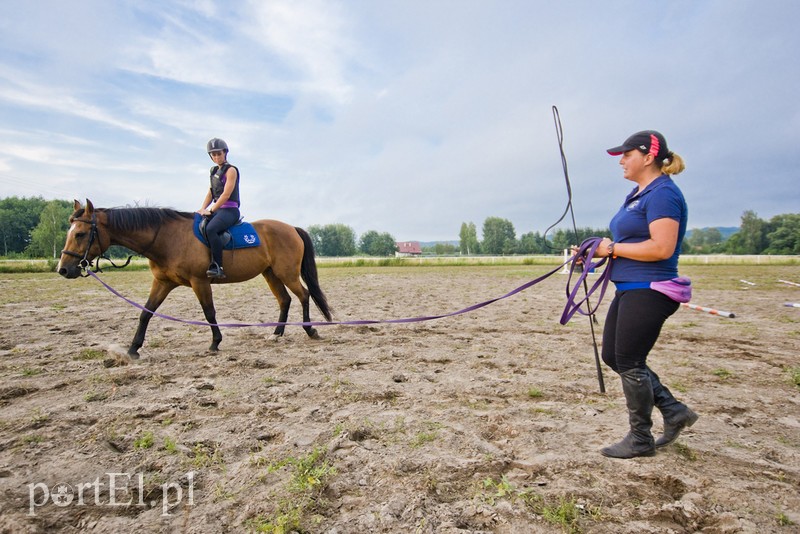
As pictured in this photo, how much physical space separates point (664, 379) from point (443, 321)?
4833 millimetres

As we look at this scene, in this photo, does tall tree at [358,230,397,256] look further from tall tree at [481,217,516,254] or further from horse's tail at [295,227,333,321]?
horse's tail at [295,227,333,321]

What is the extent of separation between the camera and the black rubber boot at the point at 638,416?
2.78m

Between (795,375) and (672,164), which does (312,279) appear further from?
(795,375)

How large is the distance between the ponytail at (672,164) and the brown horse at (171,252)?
18.5 feet

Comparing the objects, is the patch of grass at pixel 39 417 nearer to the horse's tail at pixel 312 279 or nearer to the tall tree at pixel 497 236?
the horse's tail at pixel 312 279

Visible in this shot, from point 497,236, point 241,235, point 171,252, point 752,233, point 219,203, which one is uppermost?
point 497,236

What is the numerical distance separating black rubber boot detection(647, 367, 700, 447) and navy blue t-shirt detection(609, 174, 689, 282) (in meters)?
0.73

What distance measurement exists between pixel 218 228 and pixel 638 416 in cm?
588

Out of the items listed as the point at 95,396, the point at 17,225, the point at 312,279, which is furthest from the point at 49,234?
the point at 95,396

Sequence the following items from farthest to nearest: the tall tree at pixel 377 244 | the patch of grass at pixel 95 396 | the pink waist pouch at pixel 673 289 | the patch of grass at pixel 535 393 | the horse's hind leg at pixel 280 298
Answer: the tall tree at pixel 377 244 < the horse's hind leg at pixel 280 298 < the patch of grass at pixel 535 393 < the patch of grass at pixel 95 396 < the pink waist pouch at pixel 673 289

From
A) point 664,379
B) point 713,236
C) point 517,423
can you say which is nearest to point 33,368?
point 517,423

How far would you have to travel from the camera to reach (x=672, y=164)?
2.78m

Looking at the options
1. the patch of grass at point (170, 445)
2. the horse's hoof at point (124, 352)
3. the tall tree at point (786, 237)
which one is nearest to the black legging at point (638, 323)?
the patch of grass at point (170, 445)

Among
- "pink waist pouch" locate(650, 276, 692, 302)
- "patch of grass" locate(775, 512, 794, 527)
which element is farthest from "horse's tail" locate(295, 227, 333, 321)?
"patch of grass" locate(775, 512, 794, 527)
